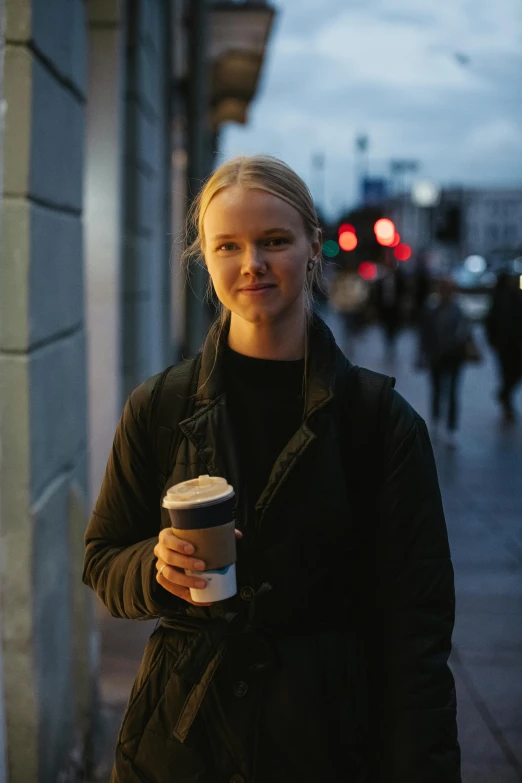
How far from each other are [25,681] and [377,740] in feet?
4.64

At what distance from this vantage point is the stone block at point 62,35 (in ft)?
10.2

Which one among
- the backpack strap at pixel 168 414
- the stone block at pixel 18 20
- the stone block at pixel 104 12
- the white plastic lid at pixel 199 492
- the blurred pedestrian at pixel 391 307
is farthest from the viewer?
the blurred pedestrian at pixel 391 307

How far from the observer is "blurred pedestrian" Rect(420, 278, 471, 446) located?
36.2ft

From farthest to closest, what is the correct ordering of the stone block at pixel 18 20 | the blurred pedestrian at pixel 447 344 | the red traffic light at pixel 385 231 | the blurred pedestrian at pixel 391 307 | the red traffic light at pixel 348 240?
the red traffic light at pixel 348 240, the red traffic light at pixel 385 231, the blurred pedestrian at pixel 391 307, the blurred pedestrian at pixel 447 344, the stone block at pixel 18 20

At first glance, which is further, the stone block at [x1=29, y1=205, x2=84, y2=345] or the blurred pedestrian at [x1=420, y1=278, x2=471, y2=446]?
the blurred pedestrian at [x1=420, y1=278, x2=471, y2=446]

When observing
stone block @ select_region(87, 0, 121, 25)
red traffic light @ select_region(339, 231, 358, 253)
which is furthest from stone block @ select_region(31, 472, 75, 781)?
red traffic light @ select_region(339, 231, 358, 253)

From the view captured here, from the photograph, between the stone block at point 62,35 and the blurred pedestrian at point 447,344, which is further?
the blurred pedestrian at point 447,344

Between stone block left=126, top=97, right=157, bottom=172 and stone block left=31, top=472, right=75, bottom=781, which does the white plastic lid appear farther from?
stone block left=126, top=97, right=157, bottom=172

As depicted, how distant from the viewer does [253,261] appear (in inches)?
74.9

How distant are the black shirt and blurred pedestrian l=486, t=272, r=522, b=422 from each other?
460 inches

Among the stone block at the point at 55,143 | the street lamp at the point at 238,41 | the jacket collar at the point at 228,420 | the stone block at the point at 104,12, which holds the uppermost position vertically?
the street lamp at the point at 238,41

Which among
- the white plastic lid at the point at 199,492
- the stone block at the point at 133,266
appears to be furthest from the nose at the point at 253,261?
the stone block at the point at 133,266

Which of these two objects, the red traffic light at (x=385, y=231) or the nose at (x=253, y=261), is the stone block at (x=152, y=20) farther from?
the red traffic light at (x=385, y=231)

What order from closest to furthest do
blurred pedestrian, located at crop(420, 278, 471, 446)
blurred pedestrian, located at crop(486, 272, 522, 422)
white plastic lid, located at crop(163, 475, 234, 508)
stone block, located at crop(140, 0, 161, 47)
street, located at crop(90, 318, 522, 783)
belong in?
white plastic lid, located at crop(163, 475, 234, 508), street, located at crop(90, 318, 522, 783), stone block, located at crop(140, 0, 161, 47), blurred pedestrian, located at crop(420, 278, 471, 446), blurred pedestrian, located at crop(486, 272, 522, 422)
